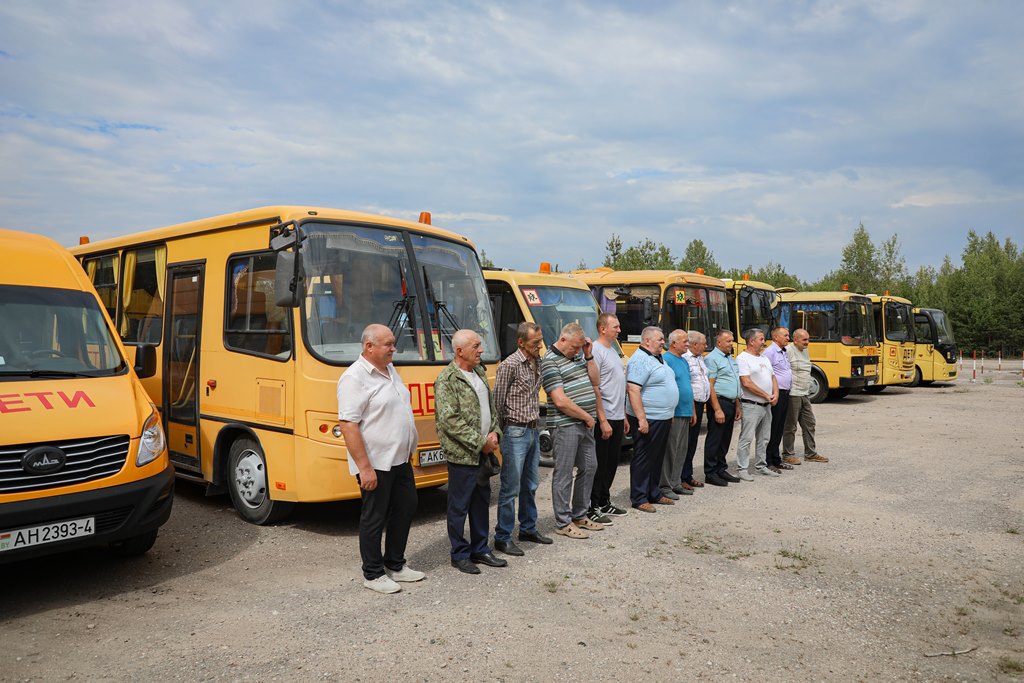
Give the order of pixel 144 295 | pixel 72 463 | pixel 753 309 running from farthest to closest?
pixel 753 309 → pixel 144 295 → pixel 72 463

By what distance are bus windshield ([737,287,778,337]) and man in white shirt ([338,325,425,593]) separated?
489 inches

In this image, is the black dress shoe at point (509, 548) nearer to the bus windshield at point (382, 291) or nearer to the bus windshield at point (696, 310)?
the bus windshield at point (382, 291)

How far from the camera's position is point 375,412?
5227mm

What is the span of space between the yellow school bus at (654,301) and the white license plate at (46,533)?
29.9 feet

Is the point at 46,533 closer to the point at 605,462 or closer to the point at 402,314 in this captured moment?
the point at 402,314

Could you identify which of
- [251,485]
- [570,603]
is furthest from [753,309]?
[570,603]

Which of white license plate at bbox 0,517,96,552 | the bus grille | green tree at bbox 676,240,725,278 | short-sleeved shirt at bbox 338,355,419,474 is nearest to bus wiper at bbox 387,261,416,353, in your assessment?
short-sleeved shirt at bbox 338,355,419,474

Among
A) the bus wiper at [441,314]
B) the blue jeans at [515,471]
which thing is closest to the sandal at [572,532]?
the blue jeans at [515,471]

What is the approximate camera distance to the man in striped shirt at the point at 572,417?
647 cm

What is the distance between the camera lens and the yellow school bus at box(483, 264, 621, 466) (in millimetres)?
10883

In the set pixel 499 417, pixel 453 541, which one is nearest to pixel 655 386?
pixel 499 417

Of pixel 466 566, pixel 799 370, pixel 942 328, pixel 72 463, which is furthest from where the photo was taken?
pixel 942 328

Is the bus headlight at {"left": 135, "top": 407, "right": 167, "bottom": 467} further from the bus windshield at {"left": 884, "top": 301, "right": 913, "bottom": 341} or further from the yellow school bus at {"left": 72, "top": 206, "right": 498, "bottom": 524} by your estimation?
the bus windshield at {"left": 884, "top": 301, "right": 913, "bottom": 341}

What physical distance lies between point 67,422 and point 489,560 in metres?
3.04
